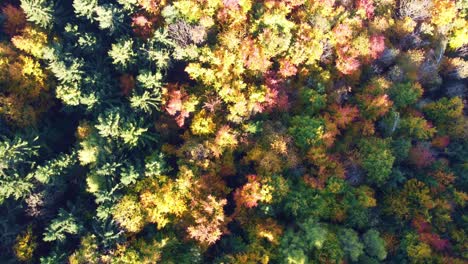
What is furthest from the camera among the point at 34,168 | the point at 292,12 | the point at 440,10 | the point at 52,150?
the point at 440,10

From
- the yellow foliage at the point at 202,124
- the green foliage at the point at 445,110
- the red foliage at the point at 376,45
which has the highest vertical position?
the red foliage at the point at 376,45

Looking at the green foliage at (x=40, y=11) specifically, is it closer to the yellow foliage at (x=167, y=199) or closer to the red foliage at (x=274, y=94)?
the yellow foliage at (x=167, y=199)

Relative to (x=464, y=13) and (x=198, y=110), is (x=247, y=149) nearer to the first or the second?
(x=198, y=110)

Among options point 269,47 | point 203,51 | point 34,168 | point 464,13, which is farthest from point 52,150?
point 464,13

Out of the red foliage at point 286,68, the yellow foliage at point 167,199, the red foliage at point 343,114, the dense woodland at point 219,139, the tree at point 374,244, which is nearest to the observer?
the yellow foliage at point 167,199

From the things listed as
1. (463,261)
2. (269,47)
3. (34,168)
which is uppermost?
(269,47)

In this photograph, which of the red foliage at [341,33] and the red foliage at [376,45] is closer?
the red foliage at [341,33]

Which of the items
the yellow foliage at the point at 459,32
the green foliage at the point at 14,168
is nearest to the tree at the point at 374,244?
the yellow foliage at the point at 459,32
